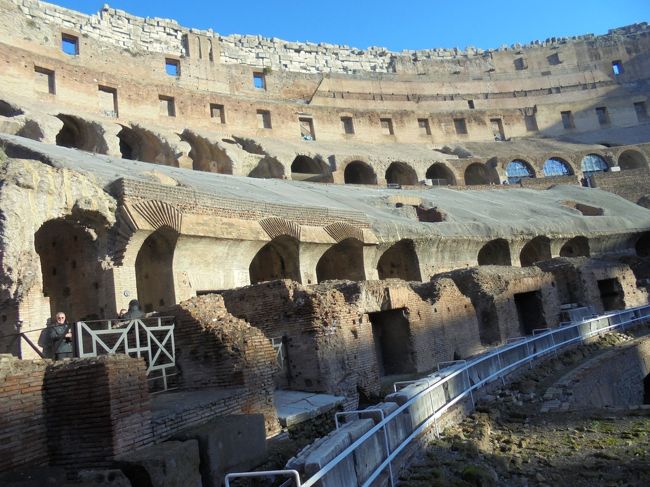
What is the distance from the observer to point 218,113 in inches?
1432

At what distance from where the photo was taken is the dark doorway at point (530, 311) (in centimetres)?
1385

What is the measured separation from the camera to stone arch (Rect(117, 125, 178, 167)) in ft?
96.4

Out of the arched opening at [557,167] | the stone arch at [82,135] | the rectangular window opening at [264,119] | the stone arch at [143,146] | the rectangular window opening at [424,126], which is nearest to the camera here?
the stone arch at [82,135]

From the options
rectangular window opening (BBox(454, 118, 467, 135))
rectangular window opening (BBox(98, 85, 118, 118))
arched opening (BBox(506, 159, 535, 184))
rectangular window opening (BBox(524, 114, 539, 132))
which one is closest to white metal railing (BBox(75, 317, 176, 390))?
rectangular window opening (BBox(98, 85, 118, 118))

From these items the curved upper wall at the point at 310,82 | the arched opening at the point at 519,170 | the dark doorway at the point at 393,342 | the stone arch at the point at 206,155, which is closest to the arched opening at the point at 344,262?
the dark doorway at the point at 393,342

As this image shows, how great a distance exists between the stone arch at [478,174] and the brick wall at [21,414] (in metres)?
37.5

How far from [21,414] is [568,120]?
51.1 meters

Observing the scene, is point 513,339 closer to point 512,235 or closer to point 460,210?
point 512,235

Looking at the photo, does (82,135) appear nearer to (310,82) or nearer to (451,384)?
(310,82)

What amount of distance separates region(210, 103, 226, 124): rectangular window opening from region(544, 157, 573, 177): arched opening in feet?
77.2

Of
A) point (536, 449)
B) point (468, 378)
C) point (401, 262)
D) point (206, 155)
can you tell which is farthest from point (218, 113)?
point (536, 449)

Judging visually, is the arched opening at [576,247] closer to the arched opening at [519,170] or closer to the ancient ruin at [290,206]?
the ancient ruin at [290,206]

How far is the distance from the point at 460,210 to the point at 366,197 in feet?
13.4

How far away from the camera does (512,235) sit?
2089 centimetres
